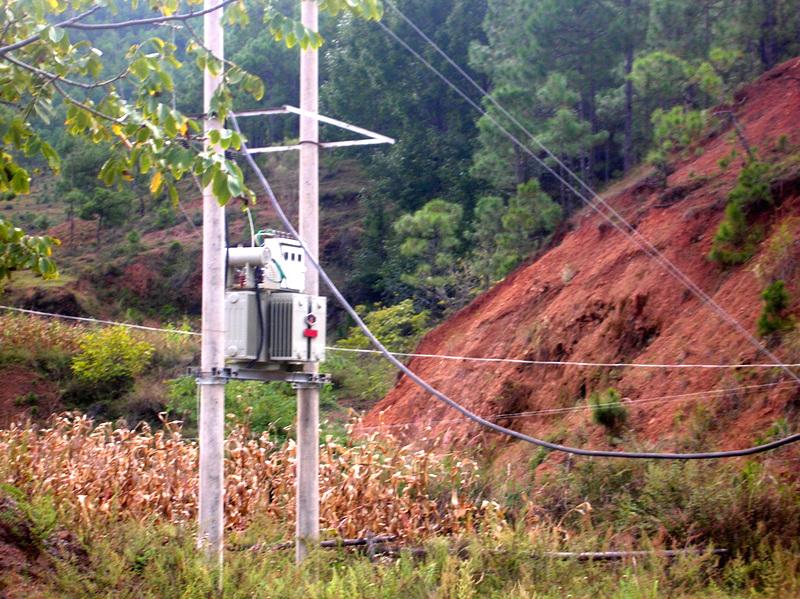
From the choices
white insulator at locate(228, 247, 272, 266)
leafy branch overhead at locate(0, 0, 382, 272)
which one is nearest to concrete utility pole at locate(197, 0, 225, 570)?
white insulator at locate(228, 247, 272, 266)

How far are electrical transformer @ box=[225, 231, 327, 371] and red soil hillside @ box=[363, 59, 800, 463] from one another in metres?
4.86

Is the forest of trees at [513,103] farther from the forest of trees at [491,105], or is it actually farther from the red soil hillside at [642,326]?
the red soil hillside at [642,326]

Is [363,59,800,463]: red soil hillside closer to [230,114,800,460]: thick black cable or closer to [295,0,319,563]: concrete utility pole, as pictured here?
[230,114,800,460]: thick black cable

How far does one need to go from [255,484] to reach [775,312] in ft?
22.1

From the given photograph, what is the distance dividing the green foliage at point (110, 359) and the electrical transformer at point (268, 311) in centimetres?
1722

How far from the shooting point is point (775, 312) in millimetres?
12781

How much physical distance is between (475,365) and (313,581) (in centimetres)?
1054

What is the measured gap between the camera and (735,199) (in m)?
14.9

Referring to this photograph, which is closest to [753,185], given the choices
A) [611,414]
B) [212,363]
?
[611,414]

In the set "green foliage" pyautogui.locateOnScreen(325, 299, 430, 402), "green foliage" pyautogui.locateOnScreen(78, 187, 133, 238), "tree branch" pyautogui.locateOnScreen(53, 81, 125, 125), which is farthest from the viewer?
"green foliage" pyautogui.locateOnScreen(78, 187, 133, 238)

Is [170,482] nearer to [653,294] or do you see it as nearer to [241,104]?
[653,294]

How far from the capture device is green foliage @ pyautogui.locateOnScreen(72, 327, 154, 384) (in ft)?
83.3

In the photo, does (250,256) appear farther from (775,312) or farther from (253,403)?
(253,403)

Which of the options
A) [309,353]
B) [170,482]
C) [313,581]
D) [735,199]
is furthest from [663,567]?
[735,199]
